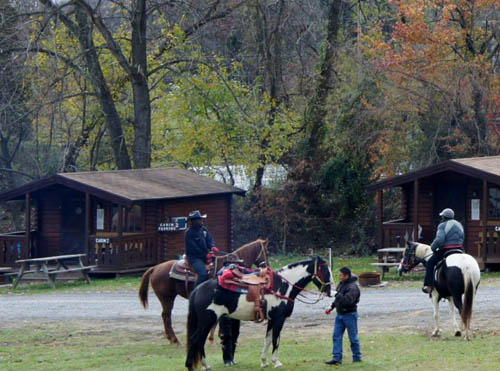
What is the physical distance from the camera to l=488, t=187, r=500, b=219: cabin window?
991 inches

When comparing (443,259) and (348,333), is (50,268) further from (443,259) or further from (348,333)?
(348,333)

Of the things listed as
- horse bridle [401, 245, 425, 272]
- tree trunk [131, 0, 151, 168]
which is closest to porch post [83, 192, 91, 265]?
tree trunk [131, 0, 151, 168]

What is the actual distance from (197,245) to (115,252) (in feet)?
38.3

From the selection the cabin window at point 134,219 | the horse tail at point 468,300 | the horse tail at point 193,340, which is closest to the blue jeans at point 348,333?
the horse tail at point 193,340

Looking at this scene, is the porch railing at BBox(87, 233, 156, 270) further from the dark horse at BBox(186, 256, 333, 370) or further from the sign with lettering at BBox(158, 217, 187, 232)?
the dark horse at BBox(186, 256, 333, 370)

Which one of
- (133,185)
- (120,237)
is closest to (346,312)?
(120,237)

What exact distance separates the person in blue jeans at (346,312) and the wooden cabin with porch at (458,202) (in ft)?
41.6

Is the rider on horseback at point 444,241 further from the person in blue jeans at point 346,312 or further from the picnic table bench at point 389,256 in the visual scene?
the picnic table bench at point 389,256

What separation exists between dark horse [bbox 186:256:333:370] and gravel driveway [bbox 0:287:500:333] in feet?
11.7

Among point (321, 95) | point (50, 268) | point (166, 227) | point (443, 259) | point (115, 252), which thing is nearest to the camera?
point (443, 259)

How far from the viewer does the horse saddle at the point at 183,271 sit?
47.1 ft

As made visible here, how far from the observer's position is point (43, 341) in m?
15.2

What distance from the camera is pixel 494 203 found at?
25234 millimetres

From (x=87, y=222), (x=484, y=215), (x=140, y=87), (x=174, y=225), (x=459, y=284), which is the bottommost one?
(x=459, y=284)
